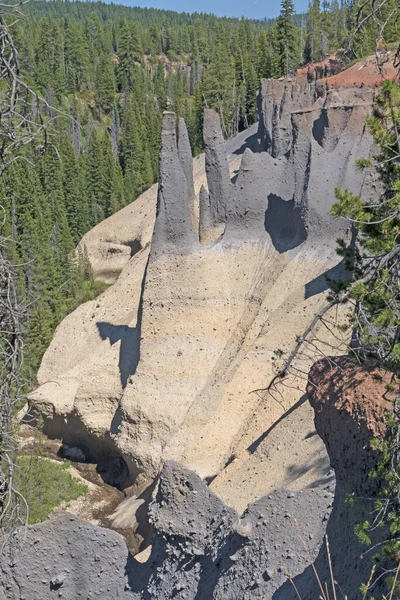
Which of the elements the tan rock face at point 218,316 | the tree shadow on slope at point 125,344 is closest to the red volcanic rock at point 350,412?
the tan rock face at point 218,316

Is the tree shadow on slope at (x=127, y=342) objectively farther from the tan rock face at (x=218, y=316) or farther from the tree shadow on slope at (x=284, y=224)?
the tree shadow on slope at (x=284, y=224)

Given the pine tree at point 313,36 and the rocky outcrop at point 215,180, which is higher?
the pine tree at point 313,36

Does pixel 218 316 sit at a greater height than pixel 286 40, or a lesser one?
lesser

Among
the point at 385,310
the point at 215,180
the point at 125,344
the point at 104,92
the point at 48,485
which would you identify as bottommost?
the point at 48,485

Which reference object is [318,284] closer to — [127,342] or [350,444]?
[127,342]

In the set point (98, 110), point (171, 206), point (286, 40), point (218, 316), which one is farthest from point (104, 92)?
point (218, 316)
